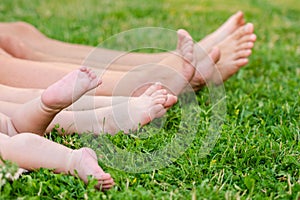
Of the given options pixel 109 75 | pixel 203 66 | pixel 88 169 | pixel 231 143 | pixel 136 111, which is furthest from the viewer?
pixel 203 66

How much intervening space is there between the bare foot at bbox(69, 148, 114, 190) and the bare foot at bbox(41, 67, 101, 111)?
164 millimetres

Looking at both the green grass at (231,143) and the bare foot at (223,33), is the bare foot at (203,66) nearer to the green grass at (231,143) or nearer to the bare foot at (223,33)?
the green grass at (231,143)

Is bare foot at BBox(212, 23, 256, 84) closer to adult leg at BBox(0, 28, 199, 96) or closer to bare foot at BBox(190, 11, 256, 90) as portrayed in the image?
bare foot at BBox(190, 11, 256, 90)

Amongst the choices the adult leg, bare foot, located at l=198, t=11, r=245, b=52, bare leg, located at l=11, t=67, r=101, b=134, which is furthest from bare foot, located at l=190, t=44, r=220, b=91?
bare leg, located at l=11, t=67, r=101, b=134

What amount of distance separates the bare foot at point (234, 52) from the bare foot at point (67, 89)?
3.33ft

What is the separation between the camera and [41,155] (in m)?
1.67

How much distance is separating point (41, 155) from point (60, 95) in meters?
0.19

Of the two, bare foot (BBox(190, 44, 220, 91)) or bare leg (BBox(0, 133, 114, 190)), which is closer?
bare leg (BBox(0, 133, 114, 190))

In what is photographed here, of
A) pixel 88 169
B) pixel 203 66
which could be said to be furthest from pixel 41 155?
pixel 203 66

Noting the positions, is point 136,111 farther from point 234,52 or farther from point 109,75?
point 234,52

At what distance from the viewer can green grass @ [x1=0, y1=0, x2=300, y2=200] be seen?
160 centimetres

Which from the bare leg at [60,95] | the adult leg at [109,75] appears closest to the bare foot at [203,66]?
the adult leg at [109,75]

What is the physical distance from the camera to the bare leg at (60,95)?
66.1 inches

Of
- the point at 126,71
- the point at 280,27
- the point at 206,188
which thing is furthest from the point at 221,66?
Answer: the point at 280,27
